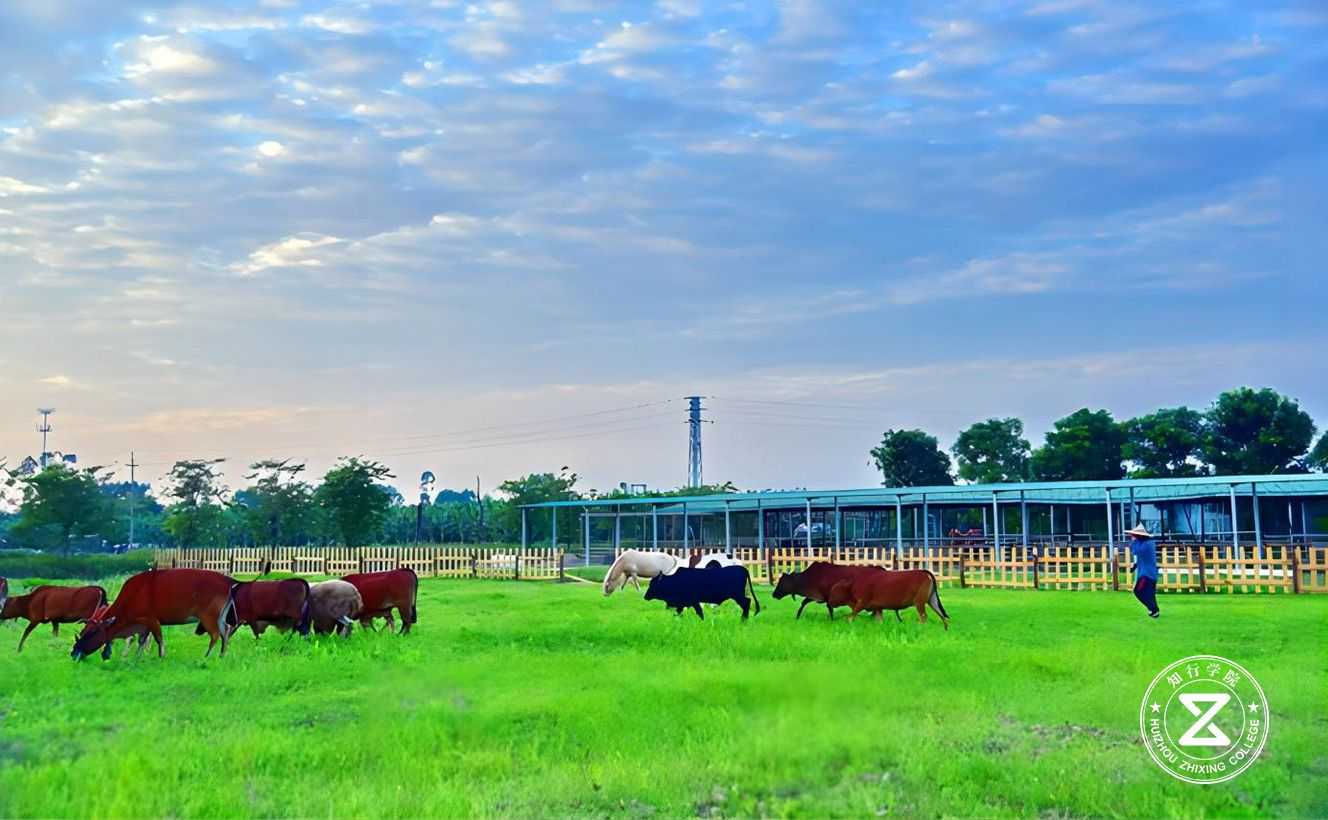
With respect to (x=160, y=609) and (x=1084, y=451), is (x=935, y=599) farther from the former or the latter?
(x=1084, y=451)

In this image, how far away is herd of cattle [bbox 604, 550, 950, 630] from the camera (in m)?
17.9

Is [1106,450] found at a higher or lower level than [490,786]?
higher

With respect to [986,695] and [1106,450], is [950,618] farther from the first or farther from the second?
[1106,450]

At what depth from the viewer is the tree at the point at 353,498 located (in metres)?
53.8

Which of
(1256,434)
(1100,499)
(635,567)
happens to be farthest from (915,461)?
(635,567)

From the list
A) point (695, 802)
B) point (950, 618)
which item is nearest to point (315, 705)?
point (695, 802)

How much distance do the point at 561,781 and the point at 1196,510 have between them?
3949 cm

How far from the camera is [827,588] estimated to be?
1933 centimetres

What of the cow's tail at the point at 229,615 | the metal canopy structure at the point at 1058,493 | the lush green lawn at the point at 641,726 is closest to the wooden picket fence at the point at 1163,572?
the metal canopy structure at the point at 1058,493

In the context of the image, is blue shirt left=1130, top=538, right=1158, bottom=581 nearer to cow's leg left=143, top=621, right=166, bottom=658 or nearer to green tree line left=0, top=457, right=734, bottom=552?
cow's leg left=143, top=621, right=166, bottom=658

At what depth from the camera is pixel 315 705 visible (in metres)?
11.3

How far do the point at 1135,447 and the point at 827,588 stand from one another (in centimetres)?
4888

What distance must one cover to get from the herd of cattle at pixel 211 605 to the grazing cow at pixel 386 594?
0.05ft

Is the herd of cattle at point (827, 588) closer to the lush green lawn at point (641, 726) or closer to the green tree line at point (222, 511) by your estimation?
the lush green lawn at point (641, 726)
